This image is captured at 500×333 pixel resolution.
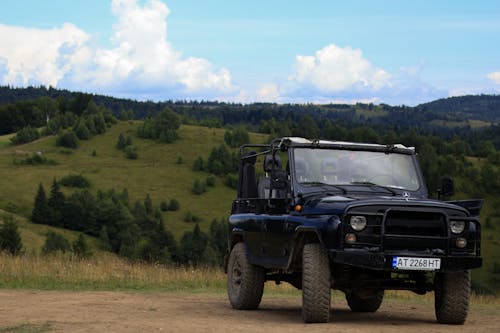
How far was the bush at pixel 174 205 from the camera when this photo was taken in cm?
16050

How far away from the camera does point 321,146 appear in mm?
12383

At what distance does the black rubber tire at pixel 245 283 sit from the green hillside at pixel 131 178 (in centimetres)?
13189

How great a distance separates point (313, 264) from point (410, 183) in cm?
248

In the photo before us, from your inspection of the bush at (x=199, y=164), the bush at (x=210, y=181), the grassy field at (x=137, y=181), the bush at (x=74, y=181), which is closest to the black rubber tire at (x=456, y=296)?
the grassy field at (x=137, y=181)

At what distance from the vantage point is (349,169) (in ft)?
40.1

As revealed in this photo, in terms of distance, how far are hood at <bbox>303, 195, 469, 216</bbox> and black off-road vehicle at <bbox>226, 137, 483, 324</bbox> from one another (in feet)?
0.04

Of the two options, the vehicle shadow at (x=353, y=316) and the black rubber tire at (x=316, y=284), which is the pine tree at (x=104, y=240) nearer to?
the vehicle shadow at (x=353, y=316)

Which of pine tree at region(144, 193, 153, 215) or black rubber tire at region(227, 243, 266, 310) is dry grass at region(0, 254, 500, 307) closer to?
black rubber tire at region(227, 243, 266, 310)

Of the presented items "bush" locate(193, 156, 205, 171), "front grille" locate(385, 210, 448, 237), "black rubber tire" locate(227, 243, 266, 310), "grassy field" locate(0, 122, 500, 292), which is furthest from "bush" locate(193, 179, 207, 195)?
"front grille" locate(385, 210, 448, 237)

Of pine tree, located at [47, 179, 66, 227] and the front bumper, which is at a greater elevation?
the front bumper

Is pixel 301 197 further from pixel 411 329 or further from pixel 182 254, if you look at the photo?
pixel 182 254

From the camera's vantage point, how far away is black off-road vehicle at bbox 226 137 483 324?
10.5 meters

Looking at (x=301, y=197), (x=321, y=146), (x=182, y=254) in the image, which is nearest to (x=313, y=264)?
(x=301, y=197)

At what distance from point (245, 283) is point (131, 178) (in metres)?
167
